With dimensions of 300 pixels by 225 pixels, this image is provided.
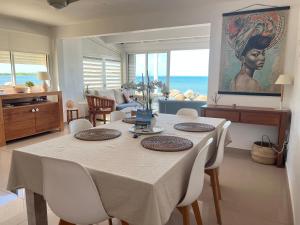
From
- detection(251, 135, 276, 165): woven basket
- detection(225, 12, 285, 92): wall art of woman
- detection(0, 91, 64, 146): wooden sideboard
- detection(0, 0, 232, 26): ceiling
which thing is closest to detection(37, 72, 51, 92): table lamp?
detection(0, 91, 64, 146): wooden sideboard

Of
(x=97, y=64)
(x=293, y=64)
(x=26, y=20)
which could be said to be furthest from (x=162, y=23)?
(x=97, y=64)

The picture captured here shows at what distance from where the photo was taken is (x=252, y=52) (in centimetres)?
343

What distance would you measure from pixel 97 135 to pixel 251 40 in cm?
283

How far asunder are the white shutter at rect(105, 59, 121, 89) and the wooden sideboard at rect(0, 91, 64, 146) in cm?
256

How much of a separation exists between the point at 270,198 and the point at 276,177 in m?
0.61

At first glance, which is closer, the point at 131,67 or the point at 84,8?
the point at 84,8

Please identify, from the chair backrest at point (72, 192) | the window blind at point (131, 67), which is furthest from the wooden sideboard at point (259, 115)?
the window blind at point (131, 67)

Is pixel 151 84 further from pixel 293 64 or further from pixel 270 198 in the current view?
pixel 293 64

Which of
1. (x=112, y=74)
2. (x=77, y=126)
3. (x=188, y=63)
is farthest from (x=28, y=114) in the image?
(x=188, y=63)

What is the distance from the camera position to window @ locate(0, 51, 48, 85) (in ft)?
15.3

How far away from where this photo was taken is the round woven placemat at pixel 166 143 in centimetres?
157

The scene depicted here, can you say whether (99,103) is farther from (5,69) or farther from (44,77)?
(5,69)

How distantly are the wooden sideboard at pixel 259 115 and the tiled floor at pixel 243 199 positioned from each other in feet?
1.67

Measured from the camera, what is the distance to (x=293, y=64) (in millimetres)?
3162
